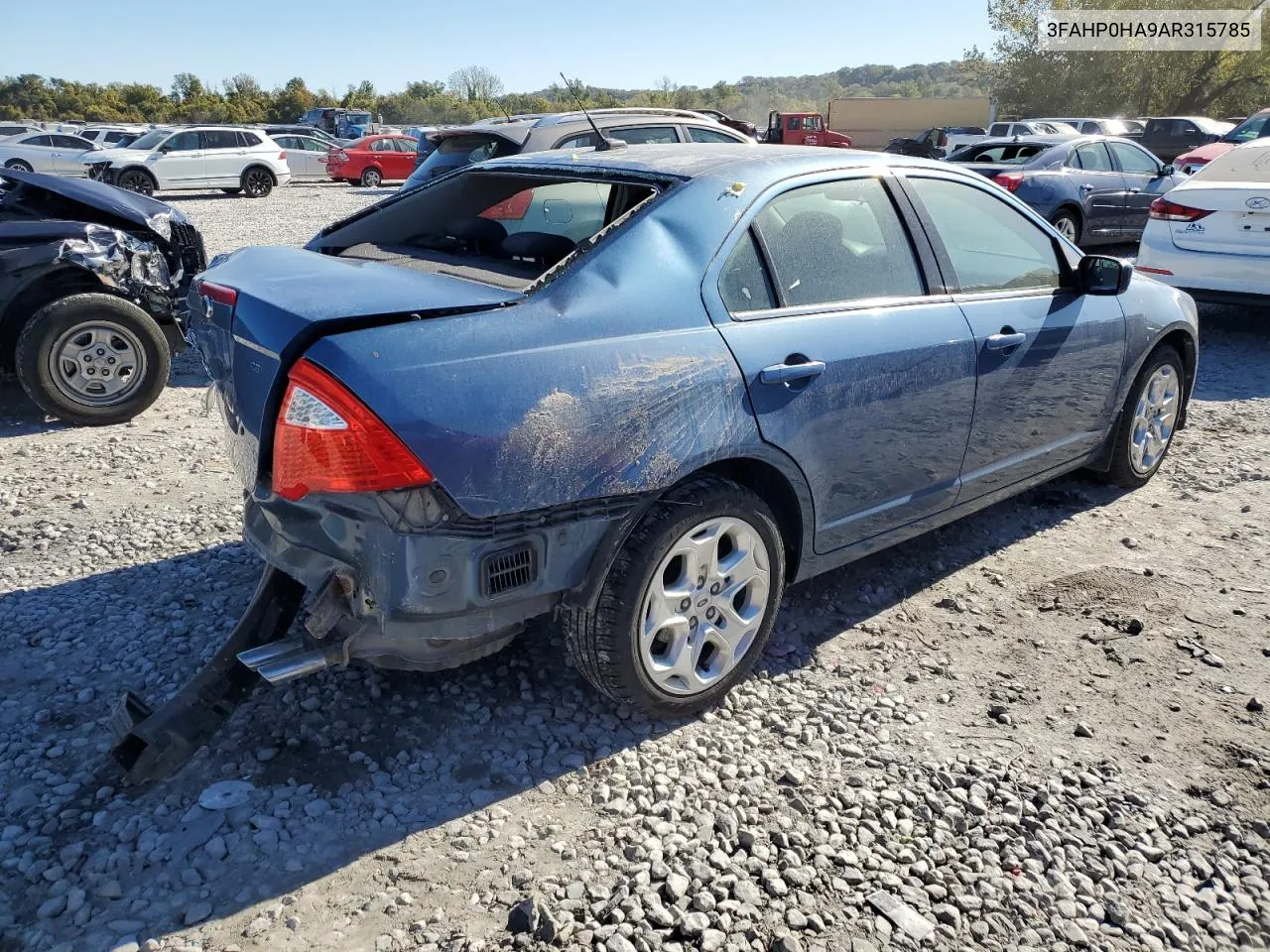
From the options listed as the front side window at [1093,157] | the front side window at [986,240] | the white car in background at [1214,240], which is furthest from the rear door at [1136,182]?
the front side window at [986,240]

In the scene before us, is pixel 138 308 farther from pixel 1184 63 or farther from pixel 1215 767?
pixel 1184 63

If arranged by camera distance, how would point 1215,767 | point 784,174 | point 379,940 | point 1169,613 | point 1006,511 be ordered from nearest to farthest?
point 379,940 < point 1215,767 < point 784,174 < point 1169,613 < point 1006,511

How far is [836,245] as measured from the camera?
330 centimetres

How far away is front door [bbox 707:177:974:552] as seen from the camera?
296cm

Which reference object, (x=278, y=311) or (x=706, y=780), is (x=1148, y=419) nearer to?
(x=706, y=780)

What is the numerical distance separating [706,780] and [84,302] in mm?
4705

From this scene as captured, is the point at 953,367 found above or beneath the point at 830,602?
above

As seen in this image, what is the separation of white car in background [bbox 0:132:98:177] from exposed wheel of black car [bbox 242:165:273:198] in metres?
3.37

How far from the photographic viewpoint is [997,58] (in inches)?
1812

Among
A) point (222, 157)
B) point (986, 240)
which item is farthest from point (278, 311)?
point (222, 157)

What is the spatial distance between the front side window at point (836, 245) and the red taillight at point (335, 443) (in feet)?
4.48

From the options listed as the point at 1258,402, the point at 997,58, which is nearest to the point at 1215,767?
the point at 1258,402

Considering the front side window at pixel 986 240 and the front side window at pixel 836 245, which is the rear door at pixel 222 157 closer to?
the front side window at pixel 986 240

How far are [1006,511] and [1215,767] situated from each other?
78.2 inches
